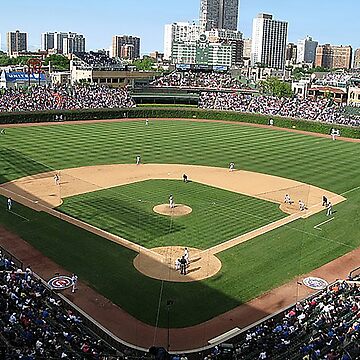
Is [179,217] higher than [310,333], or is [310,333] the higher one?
[179,217]

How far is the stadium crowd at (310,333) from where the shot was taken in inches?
678

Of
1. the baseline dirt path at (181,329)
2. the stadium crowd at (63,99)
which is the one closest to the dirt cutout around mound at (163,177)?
the baseline dirt path at (181,329)

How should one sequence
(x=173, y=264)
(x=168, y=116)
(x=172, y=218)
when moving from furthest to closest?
(x=168, y=116) < (x=172, y=218) < (x=173, y=264)

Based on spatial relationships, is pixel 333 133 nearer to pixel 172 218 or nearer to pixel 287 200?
pixel 287 200

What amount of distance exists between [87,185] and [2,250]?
14.7m

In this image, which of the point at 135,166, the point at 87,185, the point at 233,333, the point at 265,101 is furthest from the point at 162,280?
the point at 265,101

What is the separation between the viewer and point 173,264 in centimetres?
2636

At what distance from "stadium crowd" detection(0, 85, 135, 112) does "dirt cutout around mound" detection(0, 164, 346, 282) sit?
38101 millimetres

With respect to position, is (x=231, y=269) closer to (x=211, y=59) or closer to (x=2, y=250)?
(x=2, y=250)

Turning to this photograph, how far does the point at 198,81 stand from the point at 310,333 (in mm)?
106032

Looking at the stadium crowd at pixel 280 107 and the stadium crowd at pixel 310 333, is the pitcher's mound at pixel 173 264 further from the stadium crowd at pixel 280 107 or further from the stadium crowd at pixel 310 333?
the stadium crowd at pixel 280 107

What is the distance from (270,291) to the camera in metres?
23.9

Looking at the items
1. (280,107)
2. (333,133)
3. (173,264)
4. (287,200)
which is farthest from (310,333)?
(280,107)

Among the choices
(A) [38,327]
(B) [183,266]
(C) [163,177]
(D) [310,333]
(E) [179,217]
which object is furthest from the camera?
(C) [163,177]
